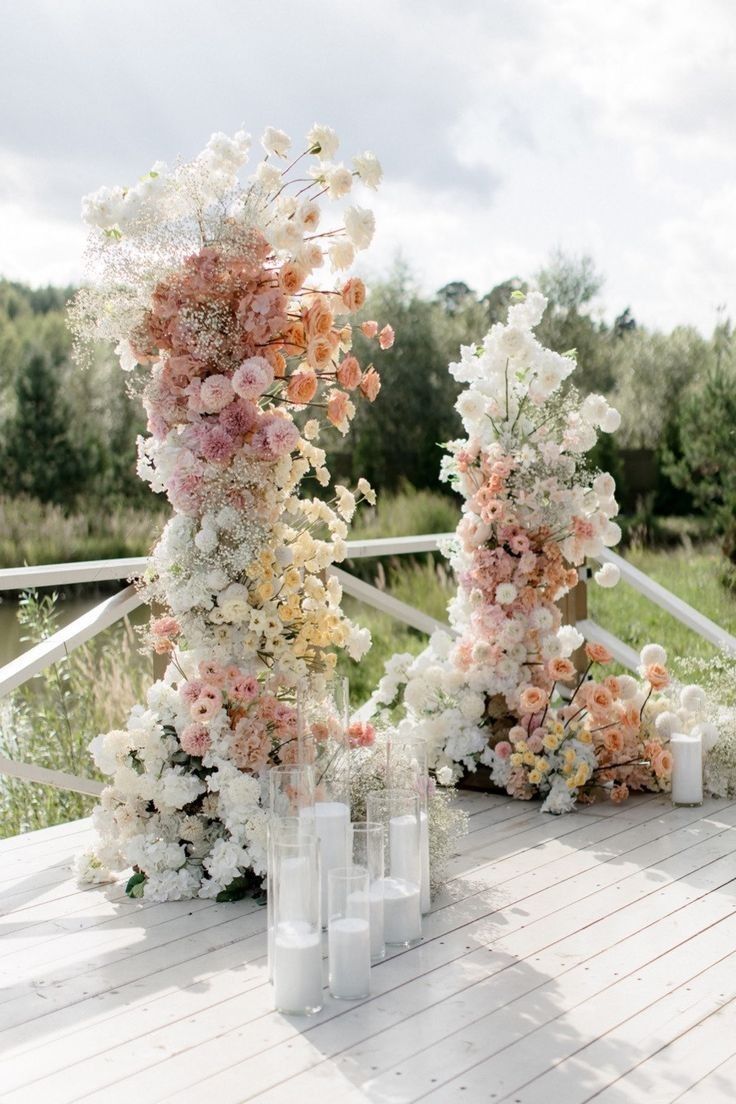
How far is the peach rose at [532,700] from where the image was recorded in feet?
12.6

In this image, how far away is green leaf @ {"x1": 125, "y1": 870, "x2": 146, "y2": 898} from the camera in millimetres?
3016

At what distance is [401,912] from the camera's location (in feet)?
8.73

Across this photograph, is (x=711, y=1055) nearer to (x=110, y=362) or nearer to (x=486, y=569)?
(x=486, y=569)

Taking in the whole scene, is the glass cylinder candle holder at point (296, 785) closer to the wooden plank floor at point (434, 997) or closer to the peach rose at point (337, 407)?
the wooden plank floor at point (434, 997)

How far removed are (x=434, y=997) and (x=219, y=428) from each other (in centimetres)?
147

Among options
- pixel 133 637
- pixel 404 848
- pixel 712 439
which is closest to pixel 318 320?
pixel 404 848

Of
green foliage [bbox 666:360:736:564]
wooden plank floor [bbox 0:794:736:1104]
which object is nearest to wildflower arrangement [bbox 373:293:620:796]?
wooden plank floor [bbox 0:794:736:1104]

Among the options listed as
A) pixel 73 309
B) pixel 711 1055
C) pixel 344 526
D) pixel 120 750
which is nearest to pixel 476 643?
pixel 344 526

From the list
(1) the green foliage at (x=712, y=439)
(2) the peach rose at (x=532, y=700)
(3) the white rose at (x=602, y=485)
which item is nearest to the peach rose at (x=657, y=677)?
(2) the peach rose at (x=532, y=700)

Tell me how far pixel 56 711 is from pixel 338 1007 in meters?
2.56

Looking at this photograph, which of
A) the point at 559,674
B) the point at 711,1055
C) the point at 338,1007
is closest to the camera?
the point at 711,1055

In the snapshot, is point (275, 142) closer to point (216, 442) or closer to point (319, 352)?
point (319, 352)

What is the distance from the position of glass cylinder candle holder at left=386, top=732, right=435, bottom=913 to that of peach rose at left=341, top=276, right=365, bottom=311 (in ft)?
3.79

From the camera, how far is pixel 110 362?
1638 cm
